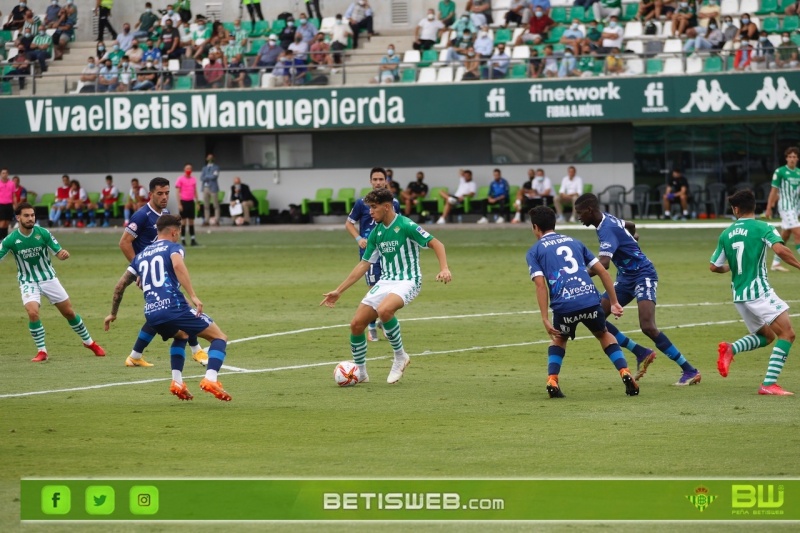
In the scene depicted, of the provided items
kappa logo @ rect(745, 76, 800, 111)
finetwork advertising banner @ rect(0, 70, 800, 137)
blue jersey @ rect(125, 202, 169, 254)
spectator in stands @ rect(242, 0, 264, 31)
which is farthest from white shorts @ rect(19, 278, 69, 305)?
spectator in stands @ rect(242, 0, 264, 31)

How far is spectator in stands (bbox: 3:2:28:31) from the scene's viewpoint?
153ft

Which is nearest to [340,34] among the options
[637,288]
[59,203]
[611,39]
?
[611,39]

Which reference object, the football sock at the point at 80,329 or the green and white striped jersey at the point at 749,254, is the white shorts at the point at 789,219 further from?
the football sock at the point at 80,329

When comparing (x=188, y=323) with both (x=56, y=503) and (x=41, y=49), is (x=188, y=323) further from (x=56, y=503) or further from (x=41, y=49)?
(x=41, y=49)

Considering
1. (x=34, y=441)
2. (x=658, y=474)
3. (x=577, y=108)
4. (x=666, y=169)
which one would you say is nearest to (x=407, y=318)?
(x=34, y=441)

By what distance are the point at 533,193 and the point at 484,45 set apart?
518 cm

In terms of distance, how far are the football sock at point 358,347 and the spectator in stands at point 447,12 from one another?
99.5 feet

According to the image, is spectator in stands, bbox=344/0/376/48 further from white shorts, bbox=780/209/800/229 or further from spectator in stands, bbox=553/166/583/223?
white shorts, bbox=780/209/800/229

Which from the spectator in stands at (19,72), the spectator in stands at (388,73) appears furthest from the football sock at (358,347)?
the spectator in stands at (19,72)

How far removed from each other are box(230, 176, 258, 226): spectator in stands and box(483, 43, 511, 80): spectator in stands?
931 cm

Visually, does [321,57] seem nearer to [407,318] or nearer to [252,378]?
[407,318]

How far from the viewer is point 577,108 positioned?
126 ft

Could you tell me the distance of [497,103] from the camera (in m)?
39.2

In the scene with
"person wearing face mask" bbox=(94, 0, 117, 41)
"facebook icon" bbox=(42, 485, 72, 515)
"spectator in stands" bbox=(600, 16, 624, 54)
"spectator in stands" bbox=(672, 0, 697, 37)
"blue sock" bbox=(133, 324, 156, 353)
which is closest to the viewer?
"facebook icon" bbox=(42, 485, 72, 515)
